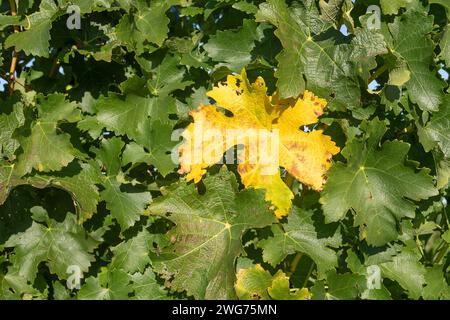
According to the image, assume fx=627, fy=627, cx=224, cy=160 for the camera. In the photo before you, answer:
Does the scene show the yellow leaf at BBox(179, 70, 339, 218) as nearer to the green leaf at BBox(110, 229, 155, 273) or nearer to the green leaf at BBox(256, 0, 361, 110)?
the green leaf at BBox(256, 0, 361, 110)

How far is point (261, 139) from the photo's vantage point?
2.12 metres

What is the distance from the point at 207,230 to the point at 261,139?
0.36 m

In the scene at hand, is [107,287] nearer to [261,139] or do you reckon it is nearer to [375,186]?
[261,139]

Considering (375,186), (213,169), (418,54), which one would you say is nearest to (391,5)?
(418,54)

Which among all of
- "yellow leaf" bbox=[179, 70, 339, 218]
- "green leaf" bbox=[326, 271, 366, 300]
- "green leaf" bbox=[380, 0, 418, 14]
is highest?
"green leaf" bbox=[380, 0, 418, 14]

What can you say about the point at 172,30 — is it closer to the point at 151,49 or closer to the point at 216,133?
the point at 151,49

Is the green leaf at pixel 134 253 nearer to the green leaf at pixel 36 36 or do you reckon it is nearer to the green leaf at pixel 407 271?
the green leaf at pixel 36 36

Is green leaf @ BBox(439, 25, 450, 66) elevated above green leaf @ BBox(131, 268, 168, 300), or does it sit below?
above

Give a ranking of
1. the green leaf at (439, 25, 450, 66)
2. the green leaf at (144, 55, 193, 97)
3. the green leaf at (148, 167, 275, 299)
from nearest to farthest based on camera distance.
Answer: the green leaf at (148, 167, 275, 299), the green leaf at (439, 25, 450, 66), the green leaf at (144, 55, 193, 97)

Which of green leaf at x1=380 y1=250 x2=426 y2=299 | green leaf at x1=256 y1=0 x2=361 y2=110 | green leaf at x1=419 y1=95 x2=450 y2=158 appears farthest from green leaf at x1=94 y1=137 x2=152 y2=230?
green leaf at x1=419 y1=95 x2=450 y2=158

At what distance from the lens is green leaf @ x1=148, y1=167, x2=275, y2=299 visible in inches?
79.2

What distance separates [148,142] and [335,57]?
2.33 feet

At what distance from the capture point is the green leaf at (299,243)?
2107mm

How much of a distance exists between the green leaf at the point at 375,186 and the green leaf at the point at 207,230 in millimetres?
269
